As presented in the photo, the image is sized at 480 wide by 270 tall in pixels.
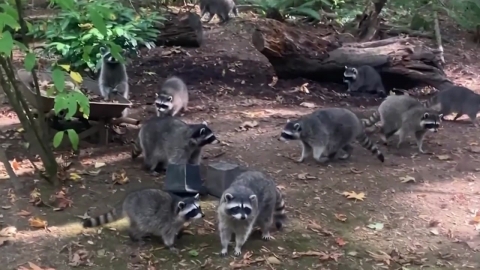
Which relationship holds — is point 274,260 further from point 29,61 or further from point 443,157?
point 443,157

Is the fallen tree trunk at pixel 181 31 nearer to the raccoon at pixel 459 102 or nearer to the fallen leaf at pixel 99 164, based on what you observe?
the raccoon at pixel 459 102

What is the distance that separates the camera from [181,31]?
455 inches

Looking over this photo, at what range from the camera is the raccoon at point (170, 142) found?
634cm

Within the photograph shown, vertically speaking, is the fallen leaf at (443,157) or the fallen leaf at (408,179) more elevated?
the fallen leaf at (408,179)

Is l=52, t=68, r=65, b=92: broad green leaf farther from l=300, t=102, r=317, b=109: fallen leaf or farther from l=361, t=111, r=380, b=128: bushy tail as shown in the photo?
l=300, t=102, r=317, b=109: fallen leaf

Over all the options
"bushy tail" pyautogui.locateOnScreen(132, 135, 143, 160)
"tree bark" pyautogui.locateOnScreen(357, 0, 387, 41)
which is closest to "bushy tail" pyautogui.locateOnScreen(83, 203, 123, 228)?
"bushy tail" pyautogui.locateOnScreen(132, 135, 143, 160)

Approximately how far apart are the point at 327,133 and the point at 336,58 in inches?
135

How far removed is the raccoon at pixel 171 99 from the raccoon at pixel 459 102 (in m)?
3.66

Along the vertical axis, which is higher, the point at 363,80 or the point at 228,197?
the point at 228,197

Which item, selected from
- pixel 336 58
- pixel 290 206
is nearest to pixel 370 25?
pixel 336 58

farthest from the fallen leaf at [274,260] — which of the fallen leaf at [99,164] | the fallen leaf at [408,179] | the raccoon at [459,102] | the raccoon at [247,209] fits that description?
the raccoon at [459,102]

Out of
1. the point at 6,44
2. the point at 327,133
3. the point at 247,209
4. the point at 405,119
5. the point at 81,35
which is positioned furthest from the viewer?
the point at 81,35

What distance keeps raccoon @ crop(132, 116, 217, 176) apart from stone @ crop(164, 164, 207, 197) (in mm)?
517

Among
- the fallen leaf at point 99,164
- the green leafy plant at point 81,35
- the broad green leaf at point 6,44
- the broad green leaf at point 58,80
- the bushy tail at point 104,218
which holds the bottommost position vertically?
the fallen leaf at point 99,164
